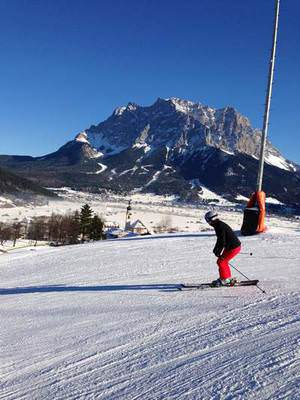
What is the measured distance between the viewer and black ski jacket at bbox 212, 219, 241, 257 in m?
10.7

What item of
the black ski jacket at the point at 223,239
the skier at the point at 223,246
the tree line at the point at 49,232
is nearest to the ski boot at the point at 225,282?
the skier at the point at 223,246

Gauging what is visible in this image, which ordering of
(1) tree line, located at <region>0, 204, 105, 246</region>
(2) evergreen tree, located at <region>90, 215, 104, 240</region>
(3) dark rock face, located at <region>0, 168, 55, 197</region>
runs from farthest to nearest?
(3) dark rock face, located at <region>0, 168, 55, 197</region> → (1) tree line, located at <region>0, 204, 105, 246</region> → (2) evergreen tree, located at <region>90, 215, 104, 240</region>

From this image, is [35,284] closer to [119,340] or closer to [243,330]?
[119,340]

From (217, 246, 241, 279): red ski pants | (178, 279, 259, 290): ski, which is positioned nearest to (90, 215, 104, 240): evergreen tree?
(178, 279, 259, 290): ski

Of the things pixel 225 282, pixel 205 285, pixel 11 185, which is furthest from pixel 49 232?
pixel 225 282

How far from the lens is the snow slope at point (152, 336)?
5371 mm

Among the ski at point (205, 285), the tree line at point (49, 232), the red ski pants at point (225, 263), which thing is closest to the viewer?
the ski at point (205, 285)

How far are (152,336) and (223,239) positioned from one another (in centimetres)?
406

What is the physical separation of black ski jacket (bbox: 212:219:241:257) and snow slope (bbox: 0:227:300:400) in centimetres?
100

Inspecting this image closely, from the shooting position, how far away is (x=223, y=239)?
1071 centimetres

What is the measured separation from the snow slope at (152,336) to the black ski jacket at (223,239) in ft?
3.29

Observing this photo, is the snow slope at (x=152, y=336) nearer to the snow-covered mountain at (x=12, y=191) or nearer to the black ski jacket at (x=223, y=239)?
the black ski jacket at (x=223, y=239)

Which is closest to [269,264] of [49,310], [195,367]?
[49,310]

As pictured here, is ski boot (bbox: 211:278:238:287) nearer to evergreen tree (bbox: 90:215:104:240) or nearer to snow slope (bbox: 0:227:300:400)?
snow slope (bbox: 0:227:300:400)
